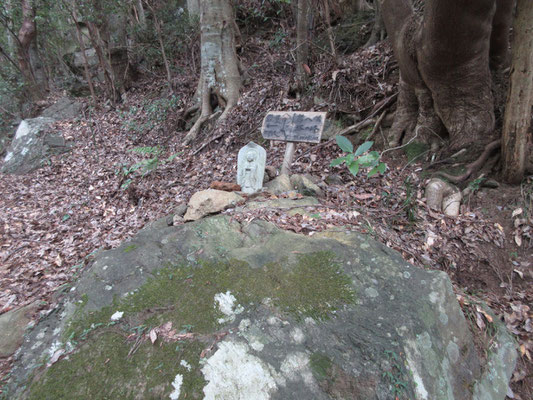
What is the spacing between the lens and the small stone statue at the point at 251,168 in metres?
4.52

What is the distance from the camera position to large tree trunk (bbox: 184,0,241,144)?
7891 millimetres

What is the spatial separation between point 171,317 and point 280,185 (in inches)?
110

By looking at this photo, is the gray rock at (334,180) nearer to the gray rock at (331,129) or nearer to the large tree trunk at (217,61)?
the gray rock at (331,129)

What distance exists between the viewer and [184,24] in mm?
10203

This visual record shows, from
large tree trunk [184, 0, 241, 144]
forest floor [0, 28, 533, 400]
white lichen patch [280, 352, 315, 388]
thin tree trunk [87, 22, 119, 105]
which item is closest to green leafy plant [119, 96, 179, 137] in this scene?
forest floor [0, 28, 533, 400]

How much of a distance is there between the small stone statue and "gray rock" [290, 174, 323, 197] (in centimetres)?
56

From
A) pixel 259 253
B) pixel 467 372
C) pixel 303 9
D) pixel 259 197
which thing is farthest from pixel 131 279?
pixel 303 9

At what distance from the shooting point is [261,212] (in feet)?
11.8

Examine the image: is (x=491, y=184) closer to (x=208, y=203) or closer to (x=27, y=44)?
(x=208, y=203)

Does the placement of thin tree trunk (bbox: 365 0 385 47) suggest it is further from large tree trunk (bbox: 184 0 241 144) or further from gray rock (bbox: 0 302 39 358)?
gray rock (bbox: 0 302 39 358)

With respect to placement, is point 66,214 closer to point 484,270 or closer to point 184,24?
point 484,270

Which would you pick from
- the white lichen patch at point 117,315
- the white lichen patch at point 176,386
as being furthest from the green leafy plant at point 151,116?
the white lichen patch at point 176,386

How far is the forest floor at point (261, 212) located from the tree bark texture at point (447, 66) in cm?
65

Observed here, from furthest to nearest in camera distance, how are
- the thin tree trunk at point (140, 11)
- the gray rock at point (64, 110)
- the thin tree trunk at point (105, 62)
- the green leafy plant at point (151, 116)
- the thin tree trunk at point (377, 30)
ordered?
the thin tree trunk at point (140, 11)
the gray rock at point (64, 110)
the thin tree trunk at point (105, 62)
the green leafy plant at point (151, 116)
the thin tree trunk at point (377, 30)
